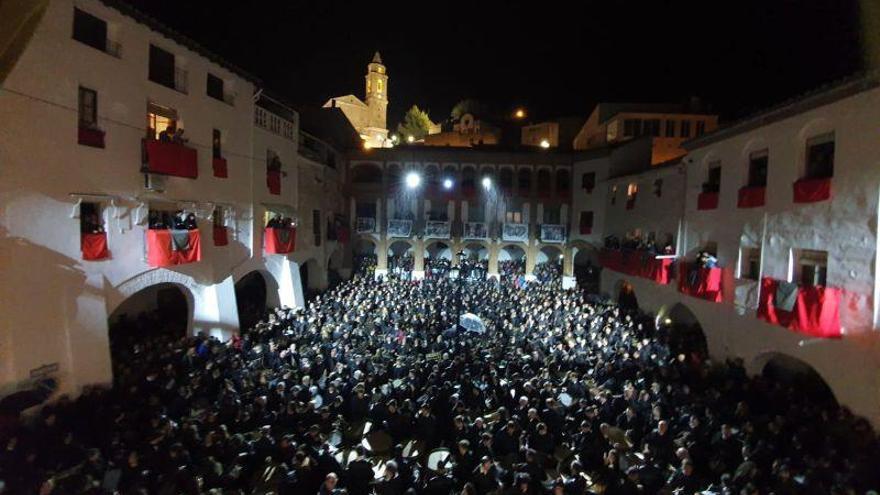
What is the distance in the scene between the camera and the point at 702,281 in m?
15.8

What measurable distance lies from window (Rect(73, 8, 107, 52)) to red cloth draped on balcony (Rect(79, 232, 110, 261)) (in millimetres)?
4632

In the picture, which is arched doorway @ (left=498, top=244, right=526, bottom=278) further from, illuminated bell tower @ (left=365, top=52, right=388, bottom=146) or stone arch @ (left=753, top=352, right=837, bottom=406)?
illuminated bell tower @ (left=365, top=52, right=388, bottom=146)

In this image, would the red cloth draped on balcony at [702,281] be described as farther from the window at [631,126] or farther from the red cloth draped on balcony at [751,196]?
the window at [631,126]

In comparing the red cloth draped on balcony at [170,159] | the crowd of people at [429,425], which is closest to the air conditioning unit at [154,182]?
the red cloth draped on balcony at [170,159]

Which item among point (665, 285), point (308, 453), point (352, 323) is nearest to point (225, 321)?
point (352, 323)

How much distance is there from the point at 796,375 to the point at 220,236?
18699 millimetres

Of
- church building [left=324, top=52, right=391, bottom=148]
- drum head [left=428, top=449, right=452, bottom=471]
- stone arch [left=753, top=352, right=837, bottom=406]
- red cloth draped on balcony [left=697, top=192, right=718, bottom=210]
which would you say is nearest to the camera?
drum head [left=428, top=449, right=452, bottom=471]

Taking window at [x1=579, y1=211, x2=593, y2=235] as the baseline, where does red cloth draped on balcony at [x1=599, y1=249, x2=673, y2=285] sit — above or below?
below

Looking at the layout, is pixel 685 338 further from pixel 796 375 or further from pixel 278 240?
pixel 278 240

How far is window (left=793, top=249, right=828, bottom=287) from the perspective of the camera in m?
11.8

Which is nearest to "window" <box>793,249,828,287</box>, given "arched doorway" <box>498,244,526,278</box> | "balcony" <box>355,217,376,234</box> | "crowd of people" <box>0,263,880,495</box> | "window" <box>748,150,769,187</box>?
"window" <box>748,150,769,187</box>

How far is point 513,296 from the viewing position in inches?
893

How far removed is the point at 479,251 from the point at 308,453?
2713 centimetres

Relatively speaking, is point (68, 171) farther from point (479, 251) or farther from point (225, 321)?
point (479, 251)
